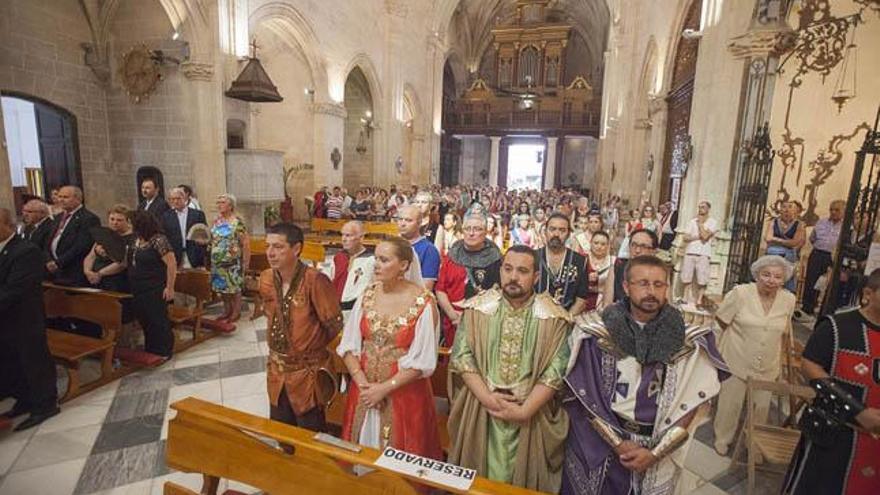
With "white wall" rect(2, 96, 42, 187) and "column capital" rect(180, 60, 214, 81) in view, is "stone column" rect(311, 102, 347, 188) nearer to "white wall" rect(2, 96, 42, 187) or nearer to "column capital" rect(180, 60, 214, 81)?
"column capital" rect(180, 60, 214, 81)

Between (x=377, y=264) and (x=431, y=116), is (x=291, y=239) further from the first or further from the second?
(x=431, y=116)

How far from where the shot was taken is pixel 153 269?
4.07 meters

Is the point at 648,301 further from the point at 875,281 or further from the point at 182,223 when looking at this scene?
the point at 182,223

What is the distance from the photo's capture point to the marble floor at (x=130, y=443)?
2.71 m

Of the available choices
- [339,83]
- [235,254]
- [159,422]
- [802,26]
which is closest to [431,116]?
[339,83]

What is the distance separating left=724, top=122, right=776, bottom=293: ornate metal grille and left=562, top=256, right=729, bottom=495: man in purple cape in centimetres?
488

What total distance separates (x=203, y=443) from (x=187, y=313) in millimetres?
3263

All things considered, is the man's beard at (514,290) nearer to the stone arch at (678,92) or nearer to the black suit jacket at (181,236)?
the black suit jacket at (181,236)

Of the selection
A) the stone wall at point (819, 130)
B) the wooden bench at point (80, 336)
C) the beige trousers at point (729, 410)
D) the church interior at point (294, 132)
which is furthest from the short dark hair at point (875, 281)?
the stone wall at point (819, 130)

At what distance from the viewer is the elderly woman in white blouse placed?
2990 millimetres

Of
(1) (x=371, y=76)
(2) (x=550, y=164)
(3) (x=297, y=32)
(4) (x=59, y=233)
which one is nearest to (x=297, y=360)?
(4) (x=59, y=233)

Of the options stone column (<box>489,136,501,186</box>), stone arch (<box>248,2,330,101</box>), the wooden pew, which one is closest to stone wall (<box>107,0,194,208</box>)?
stone arch (<box>248,2,330,101</box>)

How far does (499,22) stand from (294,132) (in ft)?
76.5

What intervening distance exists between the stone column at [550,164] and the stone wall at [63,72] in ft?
72.3
